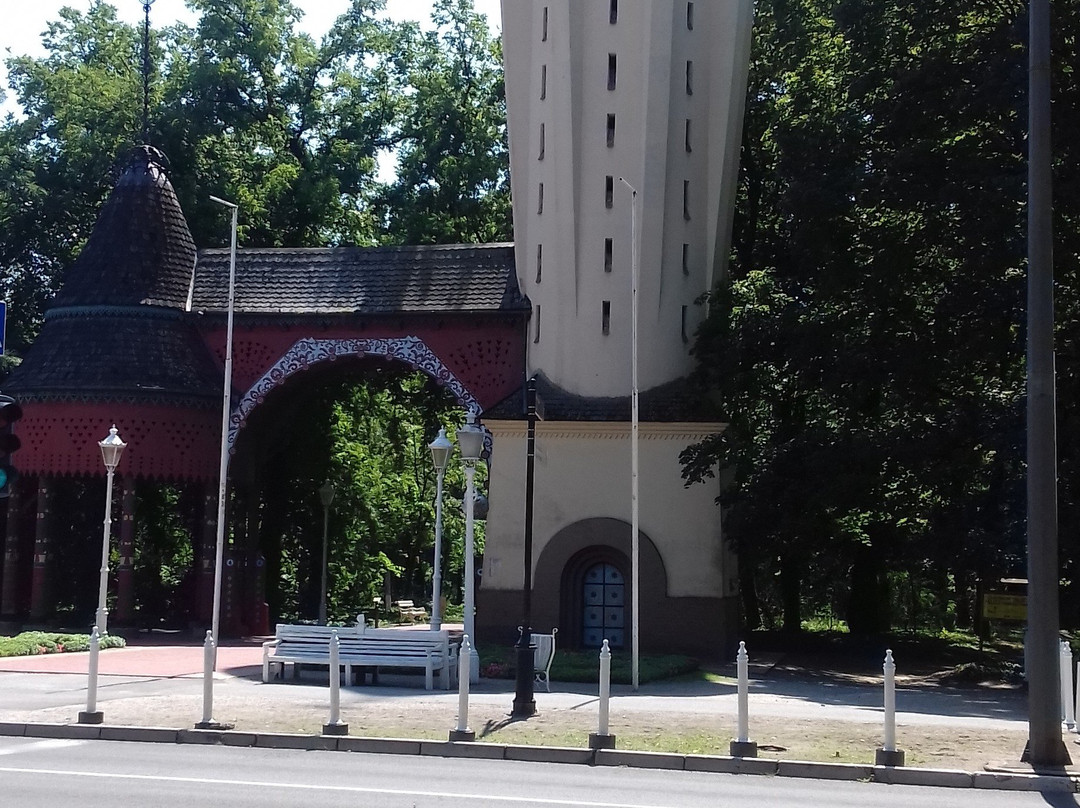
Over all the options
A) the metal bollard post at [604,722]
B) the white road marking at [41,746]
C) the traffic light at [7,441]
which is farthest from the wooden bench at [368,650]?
the traffic light at [7,441]

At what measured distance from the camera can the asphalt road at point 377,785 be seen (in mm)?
11172

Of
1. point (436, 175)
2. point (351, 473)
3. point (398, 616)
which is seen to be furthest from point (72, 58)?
point (398, 616)

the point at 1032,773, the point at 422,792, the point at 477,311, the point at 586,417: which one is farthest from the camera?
the point at 477,311

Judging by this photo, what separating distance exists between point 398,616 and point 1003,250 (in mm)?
32352

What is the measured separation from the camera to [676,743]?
1521 centimetres

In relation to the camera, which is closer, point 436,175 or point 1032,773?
point 1032,773

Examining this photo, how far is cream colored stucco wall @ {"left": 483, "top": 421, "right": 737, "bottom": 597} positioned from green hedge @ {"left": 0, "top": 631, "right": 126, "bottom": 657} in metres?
8.40

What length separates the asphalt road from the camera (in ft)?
36.7

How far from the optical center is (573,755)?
47.1 feet

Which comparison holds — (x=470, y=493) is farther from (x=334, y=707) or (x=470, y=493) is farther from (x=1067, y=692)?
(x=1067, y=692)

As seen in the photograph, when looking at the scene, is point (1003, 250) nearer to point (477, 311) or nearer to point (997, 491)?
point (997, 491)

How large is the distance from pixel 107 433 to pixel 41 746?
19.8 m

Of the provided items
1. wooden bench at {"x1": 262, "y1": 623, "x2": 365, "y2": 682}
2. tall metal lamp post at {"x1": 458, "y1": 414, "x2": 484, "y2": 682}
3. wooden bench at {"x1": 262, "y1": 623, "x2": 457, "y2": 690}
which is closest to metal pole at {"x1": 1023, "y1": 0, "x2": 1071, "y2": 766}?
tall metal lamp post at {"x1": 458, "y1": 414, "x2": 484, "y2": 682}

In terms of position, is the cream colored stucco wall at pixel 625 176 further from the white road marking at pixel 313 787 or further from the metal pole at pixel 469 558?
the white road marking at pixel 313 787
